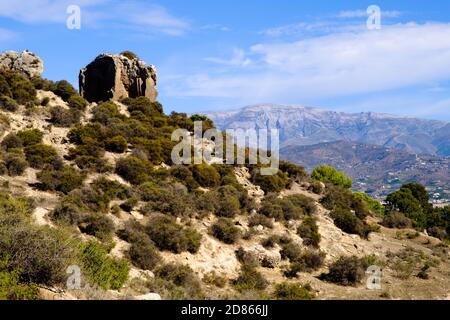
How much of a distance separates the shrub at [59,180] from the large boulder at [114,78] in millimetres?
18456

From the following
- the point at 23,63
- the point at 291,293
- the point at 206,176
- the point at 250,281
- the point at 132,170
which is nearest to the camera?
the point at 291,293

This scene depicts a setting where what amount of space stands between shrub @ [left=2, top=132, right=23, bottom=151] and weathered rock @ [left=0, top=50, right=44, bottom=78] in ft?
45.5

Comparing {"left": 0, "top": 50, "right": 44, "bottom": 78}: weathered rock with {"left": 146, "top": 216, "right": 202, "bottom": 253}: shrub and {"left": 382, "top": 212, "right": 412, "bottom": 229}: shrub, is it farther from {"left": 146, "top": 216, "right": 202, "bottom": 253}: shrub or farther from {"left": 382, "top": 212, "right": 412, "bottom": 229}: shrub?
{"left": 382, "top": 212, "right": 412, "bottom": 229}: shrub

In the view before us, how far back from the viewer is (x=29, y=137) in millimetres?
Answer: 27406

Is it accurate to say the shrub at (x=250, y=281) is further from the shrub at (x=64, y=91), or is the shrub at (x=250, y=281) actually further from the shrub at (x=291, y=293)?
the shrub at (x=64, y=91)

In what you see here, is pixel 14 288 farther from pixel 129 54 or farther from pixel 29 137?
pixel 129 54

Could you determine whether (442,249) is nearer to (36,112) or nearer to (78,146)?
(78,146)

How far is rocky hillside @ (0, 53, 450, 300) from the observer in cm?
1414

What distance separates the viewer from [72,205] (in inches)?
775

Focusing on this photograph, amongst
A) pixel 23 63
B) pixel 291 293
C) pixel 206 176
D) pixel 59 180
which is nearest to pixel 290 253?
pixel 291 293

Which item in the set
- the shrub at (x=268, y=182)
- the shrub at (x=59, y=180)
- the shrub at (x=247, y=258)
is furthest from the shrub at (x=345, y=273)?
the shrub at (x=59, y=180)

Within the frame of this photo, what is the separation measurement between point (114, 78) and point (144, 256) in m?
Answer: 26.1

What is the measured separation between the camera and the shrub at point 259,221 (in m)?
25.9
